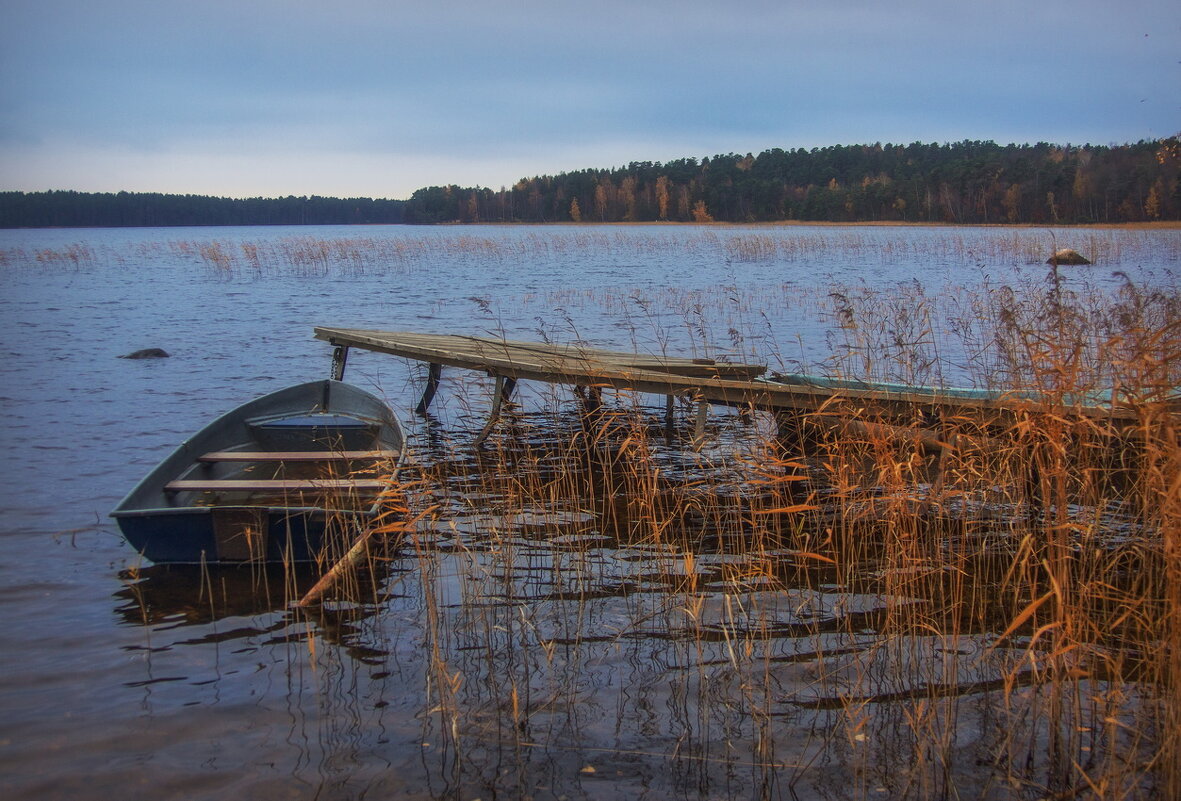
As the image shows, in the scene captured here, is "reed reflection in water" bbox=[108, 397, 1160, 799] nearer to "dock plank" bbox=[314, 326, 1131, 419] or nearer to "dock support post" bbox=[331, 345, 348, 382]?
"dock plank" bbox=[314, 326, 1131, 419]

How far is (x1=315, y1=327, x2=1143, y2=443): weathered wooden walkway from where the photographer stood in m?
6.34

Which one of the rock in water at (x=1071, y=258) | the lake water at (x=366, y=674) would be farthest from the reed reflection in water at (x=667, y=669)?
the rock in water at (x=1071, y=258)

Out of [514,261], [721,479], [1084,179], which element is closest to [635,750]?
[721,479]

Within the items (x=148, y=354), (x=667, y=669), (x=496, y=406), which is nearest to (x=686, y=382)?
(x=496, y=406)

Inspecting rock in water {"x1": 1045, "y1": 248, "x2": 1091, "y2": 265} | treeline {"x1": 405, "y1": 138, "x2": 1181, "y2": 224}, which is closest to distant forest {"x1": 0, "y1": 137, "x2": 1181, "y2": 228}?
treeline {"x1": 405, "y1": 138, "x2": 1181, "y2": 224}

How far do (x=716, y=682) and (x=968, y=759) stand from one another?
3.63 ft

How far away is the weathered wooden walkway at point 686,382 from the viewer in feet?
20.8

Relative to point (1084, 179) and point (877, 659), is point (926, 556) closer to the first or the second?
point (877, 659)

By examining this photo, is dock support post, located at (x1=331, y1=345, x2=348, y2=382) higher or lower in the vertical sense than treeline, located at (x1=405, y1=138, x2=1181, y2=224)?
lower

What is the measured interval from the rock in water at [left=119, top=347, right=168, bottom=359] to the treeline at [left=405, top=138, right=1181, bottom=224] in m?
48.9

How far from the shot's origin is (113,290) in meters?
29.1

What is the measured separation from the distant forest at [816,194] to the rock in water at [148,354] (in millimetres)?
51510

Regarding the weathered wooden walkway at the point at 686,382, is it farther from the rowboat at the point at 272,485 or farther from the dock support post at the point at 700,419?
the rowboat at the point at 272,485

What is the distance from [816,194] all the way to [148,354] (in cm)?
8047
